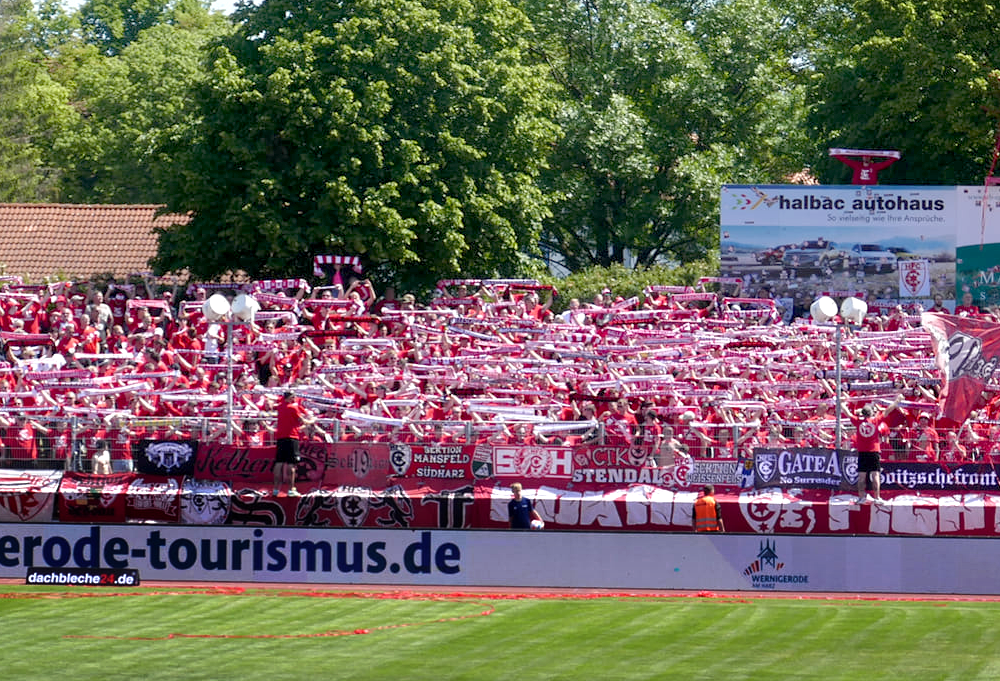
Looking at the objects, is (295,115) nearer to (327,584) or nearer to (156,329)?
(156,329)

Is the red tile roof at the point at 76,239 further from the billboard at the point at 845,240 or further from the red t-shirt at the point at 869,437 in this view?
the red t-shirt at the point at 869,437

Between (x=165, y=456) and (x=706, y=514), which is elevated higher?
(x=165, y=456)

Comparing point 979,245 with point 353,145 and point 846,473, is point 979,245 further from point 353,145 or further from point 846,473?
point 846,473

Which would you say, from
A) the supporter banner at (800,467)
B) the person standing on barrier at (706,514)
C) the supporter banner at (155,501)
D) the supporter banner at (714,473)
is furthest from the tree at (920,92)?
the supporter banner at (155,501)

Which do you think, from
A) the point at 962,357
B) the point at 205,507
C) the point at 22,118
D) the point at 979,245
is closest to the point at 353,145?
the point at 979,245

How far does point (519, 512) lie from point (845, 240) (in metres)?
17.8

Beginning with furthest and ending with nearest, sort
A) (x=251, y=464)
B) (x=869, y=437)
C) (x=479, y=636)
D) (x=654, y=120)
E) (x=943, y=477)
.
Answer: (x=654, y=120)
(x=251, y=464)
(x=943, y=477)
(x=869, y=437)
(x=479, y=636)

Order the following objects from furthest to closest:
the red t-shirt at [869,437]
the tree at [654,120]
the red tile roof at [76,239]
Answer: the red tile roof at [76,239]
the tree at [654,120]
the red t-shirt at [869,437]

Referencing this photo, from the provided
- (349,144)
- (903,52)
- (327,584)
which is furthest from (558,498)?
(903,52)

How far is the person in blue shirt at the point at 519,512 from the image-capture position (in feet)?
81.2

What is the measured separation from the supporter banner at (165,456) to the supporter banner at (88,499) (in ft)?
1.84

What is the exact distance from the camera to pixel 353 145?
4138cm

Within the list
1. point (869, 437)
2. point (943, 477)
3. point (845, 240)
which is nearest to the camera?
point (869, 437)

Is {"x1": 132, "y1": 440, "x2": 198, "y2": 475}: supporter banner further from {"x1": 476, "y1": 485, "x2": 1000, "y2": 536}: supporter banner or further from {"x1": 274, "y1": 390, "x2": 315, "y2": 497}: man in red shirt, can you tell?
{"x1": 476, "y1": 485, "x2": 1000, "y2": 536}: supporter banner
